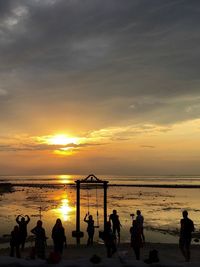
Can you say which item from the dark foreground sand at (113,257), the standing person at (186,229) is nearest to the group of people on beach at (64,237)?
the standing person at (186,229)

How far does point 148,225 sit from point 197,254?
16.5 metres

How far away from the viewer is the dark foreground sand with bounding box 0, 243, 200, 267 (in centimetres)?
1291

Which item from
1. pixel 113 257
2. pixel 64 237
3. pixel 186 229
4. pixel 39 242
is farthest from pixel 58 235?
pixel 186 229

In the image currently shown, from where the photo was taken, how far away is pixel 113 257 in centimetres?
1598

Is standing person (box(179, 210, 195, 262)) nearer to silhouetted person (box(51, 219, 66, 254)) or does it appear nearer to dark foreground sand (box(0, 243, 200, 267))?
dark foreground sand (box(0, 243, 200, 267))

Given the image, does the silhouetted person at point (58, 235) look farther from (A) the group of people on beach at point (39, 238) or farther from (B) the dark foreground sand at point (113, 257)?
(B) the dark foreground sand at point (113, 257)

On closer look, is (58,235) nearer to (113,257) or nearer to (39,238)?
(39,238)

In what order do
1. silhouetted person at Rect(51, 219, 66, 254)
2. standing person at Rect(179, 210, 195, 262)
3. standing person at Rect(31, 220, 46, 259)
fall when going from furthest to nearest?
silhouetted person at Rect(51, 219, 66, 254), standing person at Rect(31, 220, 46, 259), standing person at Rect(179, 210, 195, 262)

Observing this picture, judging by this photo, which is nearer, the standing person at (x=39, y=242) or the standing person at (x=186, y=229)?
the standing person at (x=186, y=229)

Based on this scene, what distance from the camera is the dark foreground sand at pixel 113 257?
1291 cm

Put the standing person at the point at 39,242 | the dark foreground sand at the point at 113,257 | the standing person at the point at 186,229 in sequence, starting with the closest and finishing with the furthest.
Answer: the dark foreground sand at the point at 113,257 → the standing person at the point at 186,229 → the standing person at the point at 39,242

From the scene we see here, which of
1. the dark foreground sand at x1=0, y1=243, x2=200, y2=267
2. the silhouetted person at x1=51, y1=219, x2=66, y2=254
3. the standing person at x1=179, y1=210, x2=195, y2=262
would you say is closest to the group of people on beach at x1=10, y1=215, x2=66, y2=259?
the silhouetted person at x1=51, y1=219, x2=66, y2=254

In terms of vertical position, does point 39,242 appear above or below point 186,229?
below

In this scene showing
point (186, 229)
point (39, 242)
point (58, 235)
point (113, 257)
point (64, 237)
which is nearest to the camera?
point (186, 229)
